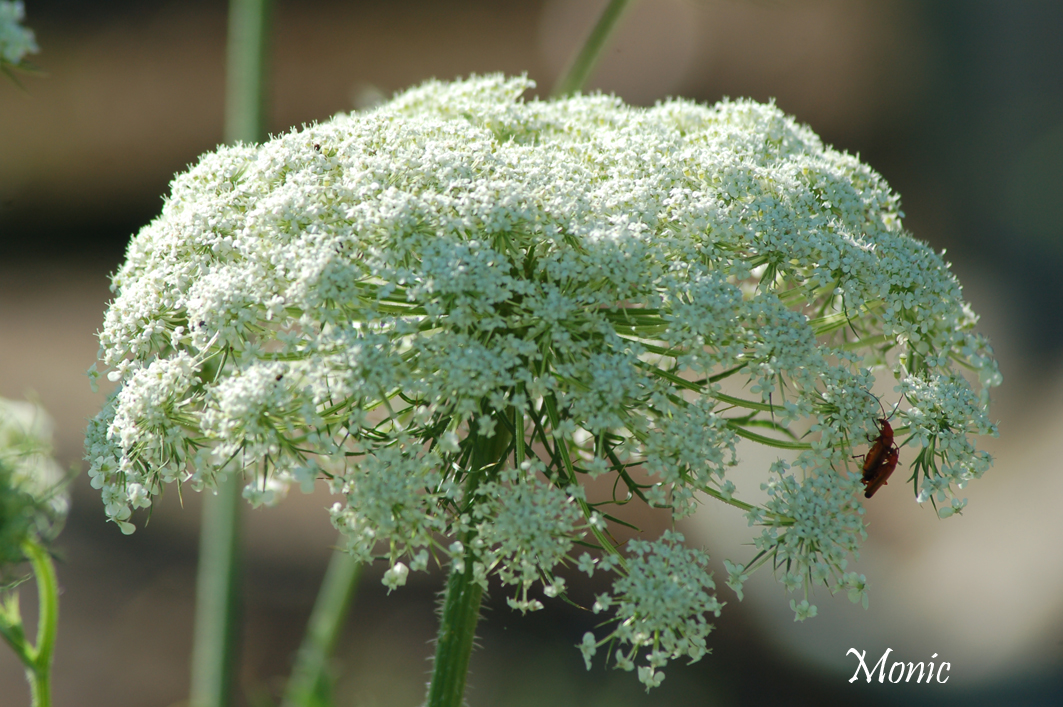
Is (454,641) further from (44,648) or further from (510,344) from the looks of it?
(44,648)

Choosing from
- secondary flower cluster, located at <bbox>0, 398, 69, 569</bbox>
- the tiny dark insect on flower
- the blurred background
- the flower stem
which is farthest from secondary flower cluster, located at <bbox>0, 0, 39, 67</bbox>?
→ the tiny dark insect on flower

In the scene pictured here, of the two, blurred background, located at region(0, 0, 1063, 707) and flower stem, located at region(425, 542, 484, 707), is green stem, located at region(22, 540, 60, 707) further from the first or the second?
blurred background, located at region(0, 0, 1063, 707)

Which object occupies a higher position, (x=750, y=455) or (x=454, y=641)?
(x=750, y=455)

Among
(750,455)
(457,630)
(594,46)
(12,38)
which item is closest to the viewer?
(12,38)

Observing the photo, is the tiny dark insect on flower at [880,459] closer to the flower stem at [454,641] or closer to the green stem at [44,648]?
the flower stem at [454,641]

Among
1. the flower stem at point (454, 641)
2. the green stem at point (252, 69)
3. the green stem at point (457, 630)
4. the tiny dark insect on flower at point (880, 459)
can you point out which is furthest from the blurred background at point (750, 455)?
the tiny dark insect on flower at point (880, 459)

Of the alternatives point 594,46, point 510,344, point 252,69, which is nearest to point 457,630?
point 510,344
